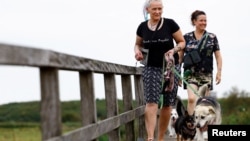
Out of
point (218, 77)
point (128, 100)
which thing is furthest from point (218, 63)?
point (128, 100)

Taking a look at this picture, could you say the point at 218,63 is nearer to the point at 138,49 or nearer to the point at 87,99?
the point at 138,49

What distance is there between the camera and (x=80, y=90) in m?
7.27

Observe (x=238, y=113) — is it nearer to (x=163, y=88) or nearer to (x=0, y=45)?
(x=163, y=88)

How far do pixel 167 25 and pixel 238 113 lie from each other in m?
14.5

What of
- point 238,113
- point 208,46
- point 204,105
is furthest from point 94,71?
point 238,113

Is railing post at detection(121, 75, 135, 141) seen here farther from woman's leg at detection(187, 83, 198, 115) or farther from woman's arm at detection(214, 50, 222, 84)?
woman's arm at detection(214, 50, 222, 84)

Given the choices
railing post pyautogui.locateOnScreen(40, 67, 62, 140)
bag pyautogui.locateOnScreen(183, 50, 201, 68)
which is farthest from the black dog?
railing post pyautogui.locateOnScreen(40, 67, 62, 140)

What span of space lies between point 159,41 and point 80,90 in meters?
2.17

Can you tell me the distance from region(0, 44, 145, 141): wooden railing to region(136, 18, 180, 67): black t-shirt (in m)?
0.41

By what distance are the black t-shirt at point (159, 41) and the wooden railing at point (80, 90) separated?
41 centimetres

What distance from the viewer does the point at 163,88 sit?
379 inches

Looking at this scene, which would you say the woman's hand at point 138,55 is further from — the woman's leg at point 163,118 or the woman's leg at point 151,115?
the woman's leg at point 163,118

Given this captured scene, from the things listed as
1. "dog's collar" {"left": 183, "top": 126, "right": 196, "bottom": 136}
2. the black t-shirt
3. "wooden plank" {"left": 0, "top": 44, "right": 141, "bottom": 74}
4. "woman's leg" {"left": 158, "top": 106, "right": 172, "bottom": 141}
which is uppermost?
the black t-shirt

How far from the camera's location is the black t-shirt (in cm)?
923
